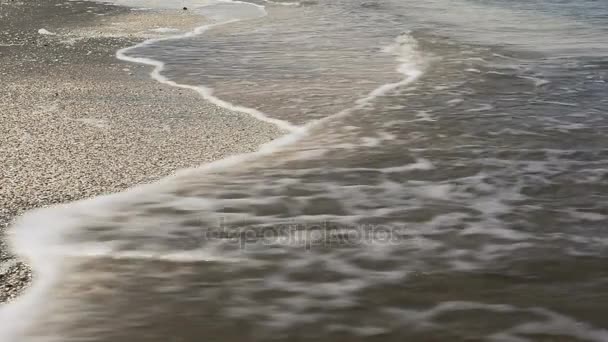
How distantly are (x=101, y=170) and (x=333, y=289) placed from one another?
2.33 metres

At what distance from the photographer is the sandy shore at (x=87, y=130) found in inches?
186

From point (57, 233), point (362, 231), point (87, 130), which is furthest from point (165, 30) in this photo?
point (362, 231)

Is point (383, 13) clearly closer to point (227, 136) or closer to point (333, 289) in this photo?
point (227, 136)

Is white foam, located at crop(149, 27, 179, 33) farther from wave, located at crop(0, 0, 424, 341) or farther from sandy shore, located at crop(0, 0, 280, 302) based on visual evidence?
wave, located at crop(0, 0, 424, 341)

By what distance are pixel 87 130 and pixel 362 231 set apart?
304 cm

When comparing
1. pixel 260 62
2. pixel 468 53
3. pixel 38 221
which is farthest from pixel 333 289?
pixel 468 53

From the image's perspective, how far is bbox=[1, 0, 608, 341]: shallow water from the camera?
10.5 ft

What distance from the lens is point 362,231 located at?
13.7ft

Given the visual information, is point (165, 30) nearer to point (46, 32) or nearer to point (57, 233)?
point (46, 32)

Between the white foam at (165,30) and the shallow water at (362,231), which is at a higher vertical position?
the white foam at (165,30)

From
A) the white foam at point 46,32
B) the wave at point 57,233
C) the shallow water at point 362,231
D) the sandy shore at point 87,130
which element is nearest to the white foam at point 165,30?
the white foam at point 46,32

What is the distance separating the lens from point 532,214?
14.6 ft

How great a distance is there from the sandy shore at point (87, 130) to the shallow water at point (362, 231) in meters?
0.25

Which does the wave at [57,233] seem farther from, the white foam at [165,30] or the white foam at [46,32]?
the white foam at [165,30]
